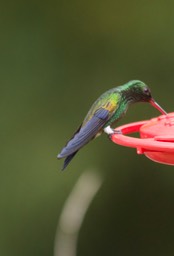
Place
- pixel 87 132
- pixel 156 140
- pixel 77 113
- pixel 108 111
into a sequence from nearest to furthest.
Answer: pixel 156 140
pixel 87 132
pixel 108 111
pixel 77 113

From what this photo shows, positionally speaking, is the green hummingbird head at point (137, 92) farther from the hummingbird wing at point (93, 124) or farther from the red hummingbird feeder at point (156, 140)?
the red hummingbird feeder at point (156, 140)

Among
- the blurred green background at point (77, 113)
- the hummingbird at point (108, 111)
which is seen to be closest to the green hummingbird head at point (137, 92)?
the hummingbird at point (108, 111)

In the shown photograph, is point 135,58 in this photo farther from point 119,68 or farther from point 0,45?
point 0,45

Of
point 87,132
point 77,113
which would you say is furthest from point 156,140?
point 77,113

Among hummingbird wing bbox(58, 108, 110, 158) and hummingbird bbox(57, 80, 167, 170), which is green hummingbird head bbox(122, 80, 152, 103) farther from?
hummingbird wing bbox(58, 108, 110, 158)

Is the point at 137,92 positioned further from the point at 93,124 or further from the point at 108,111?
the point at 93,124
